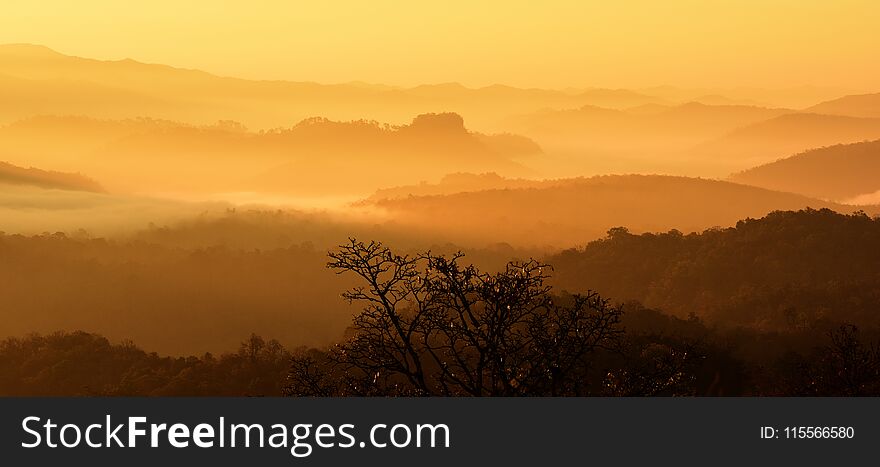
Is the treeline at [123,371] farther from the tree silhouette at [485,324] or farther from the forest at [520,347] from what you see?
the tree silhouette at [485,324]

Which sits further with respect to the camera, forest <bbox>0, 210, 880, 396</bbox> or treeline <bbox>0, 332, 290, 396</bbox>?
treeline <bbox>0, 332, 290, 396</bbox>

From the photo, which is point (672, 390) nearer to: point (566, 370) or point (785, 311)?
point (566, 370)

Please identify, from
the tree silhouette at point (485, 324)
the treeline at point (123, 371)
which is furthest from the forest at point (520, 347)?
the treeline at point (123, 371)

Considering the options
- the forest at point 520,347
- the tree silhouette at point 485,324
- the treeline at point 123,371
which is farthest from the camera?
the treeline at point 123,371

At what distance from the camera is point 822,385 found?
112ft

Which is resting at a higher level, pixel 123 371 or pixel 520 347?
pixel 520 347

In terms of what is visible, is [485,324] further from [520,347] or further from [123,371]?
[123,371]

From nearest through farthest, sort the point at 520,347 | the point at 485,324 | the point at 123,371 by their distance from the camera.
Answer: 1. the point at 520,347
2. the point at 485,324
3. the point at 123,371

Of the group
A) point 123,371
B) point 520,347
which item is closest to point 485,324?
point 520,347

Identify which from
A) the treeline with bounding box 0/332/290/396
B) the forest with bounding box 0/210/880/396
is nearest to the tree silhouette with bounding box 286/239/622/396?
the forest with bounding box 0/210/880/396

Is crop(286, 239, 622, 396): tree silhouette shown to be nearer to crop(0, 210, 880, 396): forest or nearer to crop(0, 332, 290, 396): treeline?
crop(0, 210, 880, 396): forest

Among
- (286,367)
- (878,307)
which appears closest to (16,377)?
(286,367)

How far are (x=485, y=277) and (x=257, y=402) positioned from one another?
477 centimetres

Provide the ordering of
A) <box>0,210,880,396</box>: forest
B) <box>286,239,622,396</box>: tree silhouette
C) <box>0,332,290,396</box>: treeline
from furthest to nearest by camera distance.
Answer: <box>0,332,290,396</box>: treeline, <box>0,210,880,396</box>: forest, <box>286,239,622,396</box>: tree silhouette
